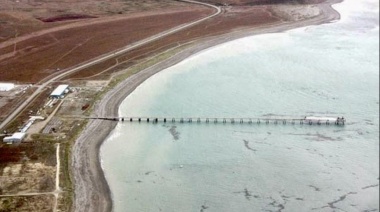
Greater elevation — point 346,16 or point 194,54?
point 346,16

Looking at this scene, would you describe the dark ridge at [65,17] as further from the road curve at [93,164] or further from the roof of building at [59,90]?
the road curve at [93,164]

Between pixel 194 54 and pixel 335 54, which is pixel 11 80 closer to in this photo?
pixel 194 54

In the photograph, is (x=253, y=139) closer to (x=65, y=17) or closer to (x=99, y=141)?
(x=99, y=141)

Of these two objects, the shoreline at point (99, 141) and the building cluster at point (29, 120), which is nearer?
the shoreline at point (99, 141)

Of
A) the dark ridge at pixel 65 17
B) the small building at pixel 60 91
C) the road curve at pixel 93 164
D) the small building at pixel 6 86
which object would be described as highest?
the dark ridge at pixel 65 17

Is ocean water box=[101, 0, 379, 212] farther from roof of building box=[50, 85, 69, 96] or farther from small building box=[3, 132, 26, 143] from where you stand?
small building box=[3, 132, 26, 143]

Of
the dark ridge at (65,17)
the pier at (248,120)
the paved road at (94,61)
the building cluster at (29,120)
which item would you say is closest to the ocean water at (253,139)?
the pier at (248,120)

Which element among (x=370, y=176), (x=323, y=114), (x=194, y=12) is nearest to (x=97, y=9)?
(x=194, y=12)
